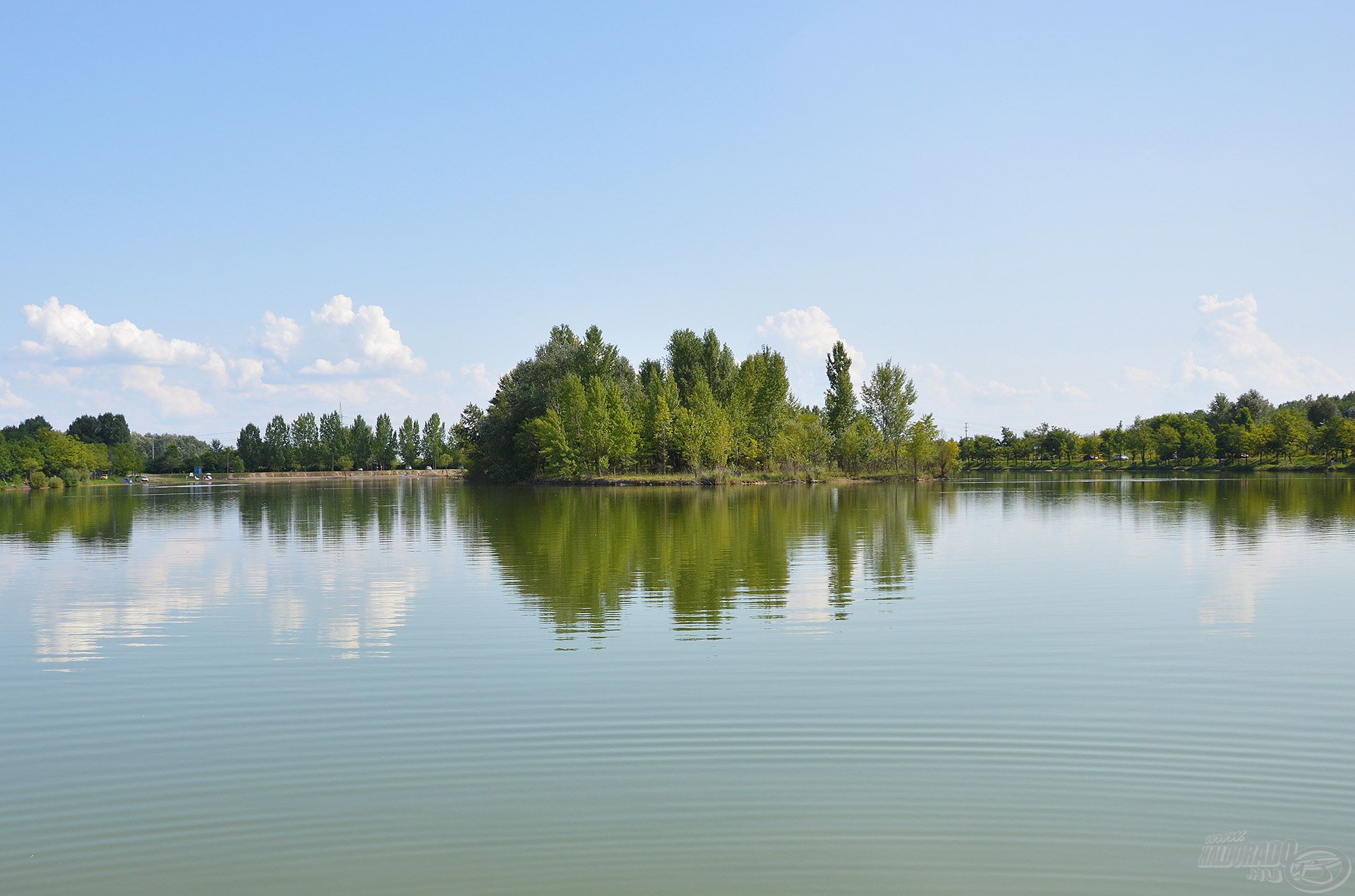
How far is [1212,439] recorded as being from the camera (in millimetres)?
121375

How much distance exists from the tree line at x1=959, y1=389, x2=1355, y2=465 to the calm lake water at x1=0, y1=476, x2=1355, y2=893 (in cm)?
10696

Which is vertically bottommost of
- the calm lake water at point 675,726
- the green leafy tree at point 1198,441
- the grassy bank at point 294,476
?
the calm lake water at point 675,726

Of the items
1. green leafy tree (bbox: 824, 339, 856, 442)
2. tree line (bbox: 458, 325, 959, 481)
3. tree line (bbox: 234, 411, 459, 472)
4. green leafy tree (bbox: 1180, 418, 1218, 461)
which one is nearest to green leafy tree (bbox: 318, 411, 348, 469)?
tree line (bbox: 234, 411, 459, 472)

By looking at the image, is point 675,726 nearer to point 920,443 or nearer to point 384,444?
point 920,443

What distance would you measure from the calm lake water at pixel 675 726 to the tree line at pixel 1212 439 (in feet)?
351

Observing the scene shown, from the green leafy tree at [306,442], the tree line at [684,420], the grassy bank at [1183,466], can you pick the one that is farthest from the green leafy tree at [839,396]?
the green leafy tree at [306,442]

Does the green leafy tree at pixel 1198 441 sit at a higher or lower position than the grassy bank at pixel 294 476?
higher

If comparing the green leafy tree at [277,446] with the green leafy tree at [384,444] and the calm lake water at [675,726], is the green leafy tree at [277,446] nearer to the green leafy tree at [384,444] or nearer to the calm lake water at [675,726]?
the green leafy tree at [384,444]

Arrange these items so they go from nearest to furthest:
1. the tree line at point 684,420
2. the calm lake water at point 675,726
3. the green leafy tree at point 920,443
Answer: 1. the calm lake water at point 675,726
2. the tree line at point 684,420
3. the green leafy tree at point 920,443

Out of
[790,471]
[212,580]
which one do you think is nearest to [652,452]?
[790,471]

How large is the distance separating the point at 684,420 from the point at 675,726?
7368cm

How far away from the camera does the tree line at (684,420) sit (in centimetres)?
8400

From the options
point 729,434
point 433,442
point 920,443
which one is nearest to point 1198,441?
point 920,443

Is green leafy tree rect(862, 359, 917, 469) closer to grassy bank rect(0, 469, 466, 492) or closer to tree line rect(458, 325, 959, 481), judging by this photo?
tree line rect(458, 325, 959, 481)
